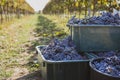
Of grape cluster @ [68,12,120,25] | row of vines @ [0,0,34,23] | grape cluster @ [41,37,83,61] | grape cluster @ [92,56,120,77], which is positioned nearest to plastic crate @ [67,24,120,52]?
grape cluster @ [68,12,120,25]

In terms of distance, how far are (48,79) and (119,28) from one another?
188 centimetres

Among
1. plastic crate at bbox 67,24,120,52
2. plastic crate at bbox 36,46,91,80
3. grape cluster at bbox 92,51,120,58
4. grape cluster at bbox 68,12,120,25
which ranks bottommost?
plastic crate at bbox 36,46,91,80

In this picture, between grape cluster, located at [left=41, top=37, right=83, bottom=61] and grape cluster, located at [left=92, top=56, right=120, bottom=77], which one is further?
grape cluster, located at [left=41, top=37, right=83, bottom=61]

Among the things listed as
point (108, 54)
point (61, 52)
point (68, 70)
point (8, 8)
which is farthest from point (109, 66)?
point (8, 8)

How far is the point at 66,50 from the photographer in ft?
18.0

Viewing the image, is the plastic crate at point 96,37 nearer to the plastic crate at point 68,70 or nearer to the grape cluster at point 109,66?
the plastic crate at point 68,70

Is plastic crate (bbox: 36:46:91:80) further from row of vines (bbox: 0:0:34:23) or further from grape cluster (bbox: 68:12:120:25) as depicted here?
row of vines (bbox: 0:0:34:23)

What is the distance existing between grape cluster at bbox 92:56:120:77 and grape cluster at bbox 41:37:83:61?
2.81 feet

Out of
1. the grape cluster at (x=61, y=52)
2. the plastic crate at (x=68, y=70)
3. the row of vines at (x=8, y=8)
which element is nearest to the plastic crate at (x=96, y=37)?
the grape cluster at (x=61, y=52)

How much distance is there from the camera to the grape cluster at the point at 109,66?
13.0ft

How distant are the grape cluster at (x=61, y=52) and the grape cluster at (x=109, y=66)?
0.86m

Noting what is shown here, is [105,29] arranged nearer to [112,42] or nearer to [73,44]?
[112,42]

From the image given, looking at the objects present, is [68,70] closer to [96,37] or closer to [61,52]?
[61,52]

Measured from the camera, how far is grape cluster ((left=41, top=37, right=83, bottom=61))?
5.30 m
